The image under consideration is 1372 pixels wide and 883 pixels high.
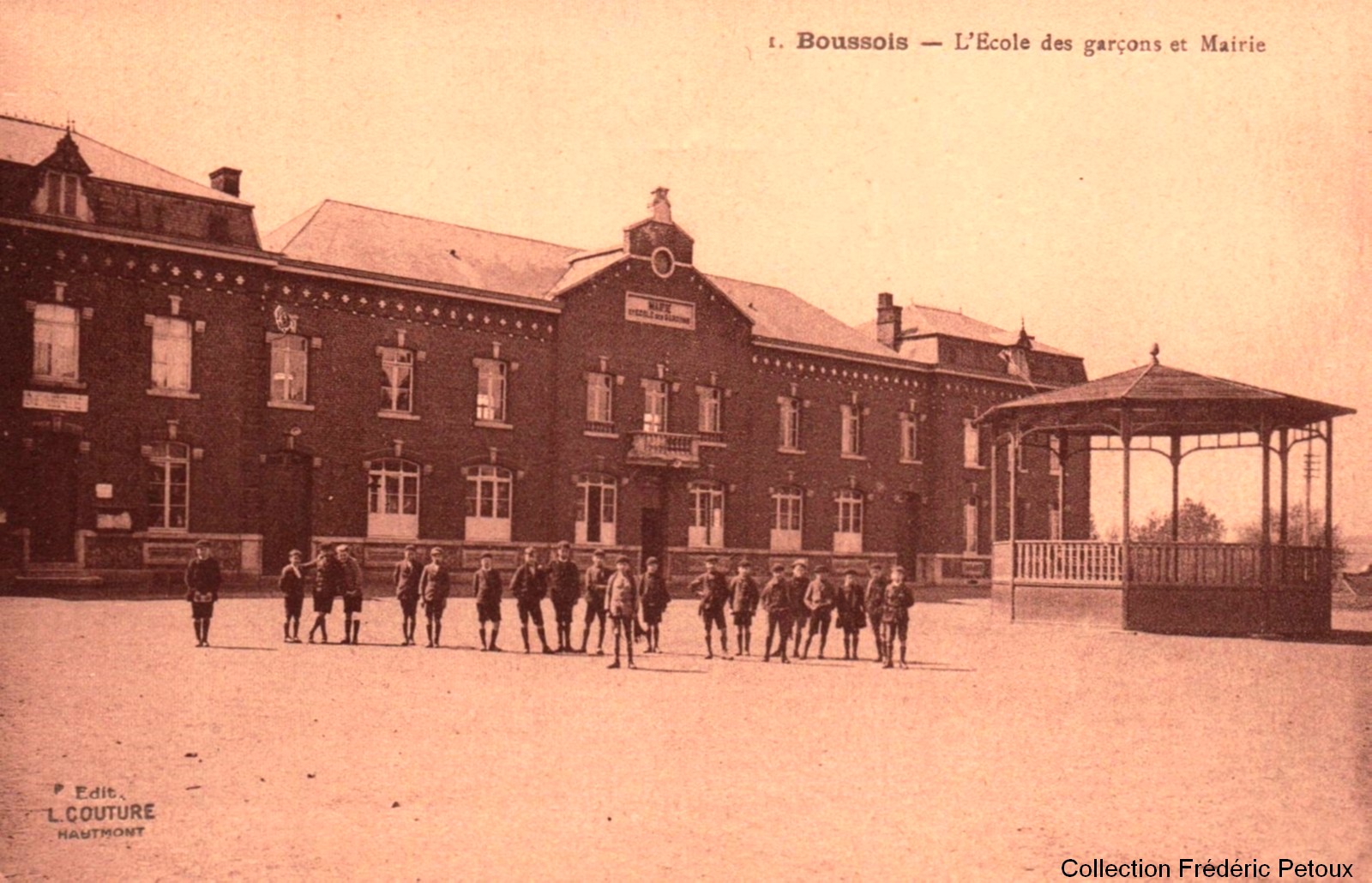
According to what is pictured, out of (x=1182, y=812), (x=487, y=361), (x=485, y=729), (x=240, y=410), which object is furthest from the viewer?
(x=487, y=361)

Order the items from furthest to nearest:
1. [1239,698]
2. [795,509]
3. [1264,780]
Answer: [795,509] < [1239,698] < [1264,780]

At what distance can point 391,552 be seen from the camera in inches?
1192

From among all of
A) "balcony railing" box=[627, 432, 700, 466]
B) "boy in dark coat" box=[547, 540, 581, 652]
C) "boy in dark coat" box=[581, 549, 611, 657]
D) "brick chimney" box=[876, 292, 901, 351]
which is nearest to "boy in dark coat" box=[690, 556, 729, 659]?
"boy in dark coat" box=[581, 549, 611, 657]

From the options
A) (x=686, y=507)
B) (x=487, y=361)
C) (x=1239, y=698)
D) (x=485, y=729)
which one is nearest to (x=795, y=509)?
(x=686, y=507)

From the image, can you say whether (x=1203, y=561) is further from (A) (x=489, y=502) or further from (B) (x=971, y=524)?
(B) (x=971, y=524)

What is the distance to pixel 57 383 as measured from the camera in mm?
25188

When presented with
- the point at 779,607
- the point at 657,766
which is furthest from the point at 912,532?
the point at 657,766

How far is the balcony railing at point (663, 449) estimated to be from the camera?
34.5 m

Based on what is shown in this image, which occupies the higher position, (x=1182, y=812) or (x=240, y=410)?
(x=240, y=410)

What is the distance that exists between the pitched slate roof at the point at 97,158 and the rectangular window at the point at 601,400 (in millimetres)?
10381

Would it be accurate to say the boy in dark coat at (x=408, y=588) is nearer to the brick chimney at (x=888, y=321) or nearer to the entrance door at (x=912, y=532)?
the entrance door at (x=912, y=532)

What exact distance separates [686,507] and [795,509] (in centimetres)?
443

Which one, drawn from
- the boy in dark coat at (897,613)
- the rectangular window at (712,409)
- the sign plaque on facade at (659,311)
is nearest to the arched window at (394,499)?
the sign plaque on facade at (659,311)

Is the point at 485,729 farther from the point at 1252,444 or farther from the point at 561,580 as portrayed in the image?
the point at 1252,444
